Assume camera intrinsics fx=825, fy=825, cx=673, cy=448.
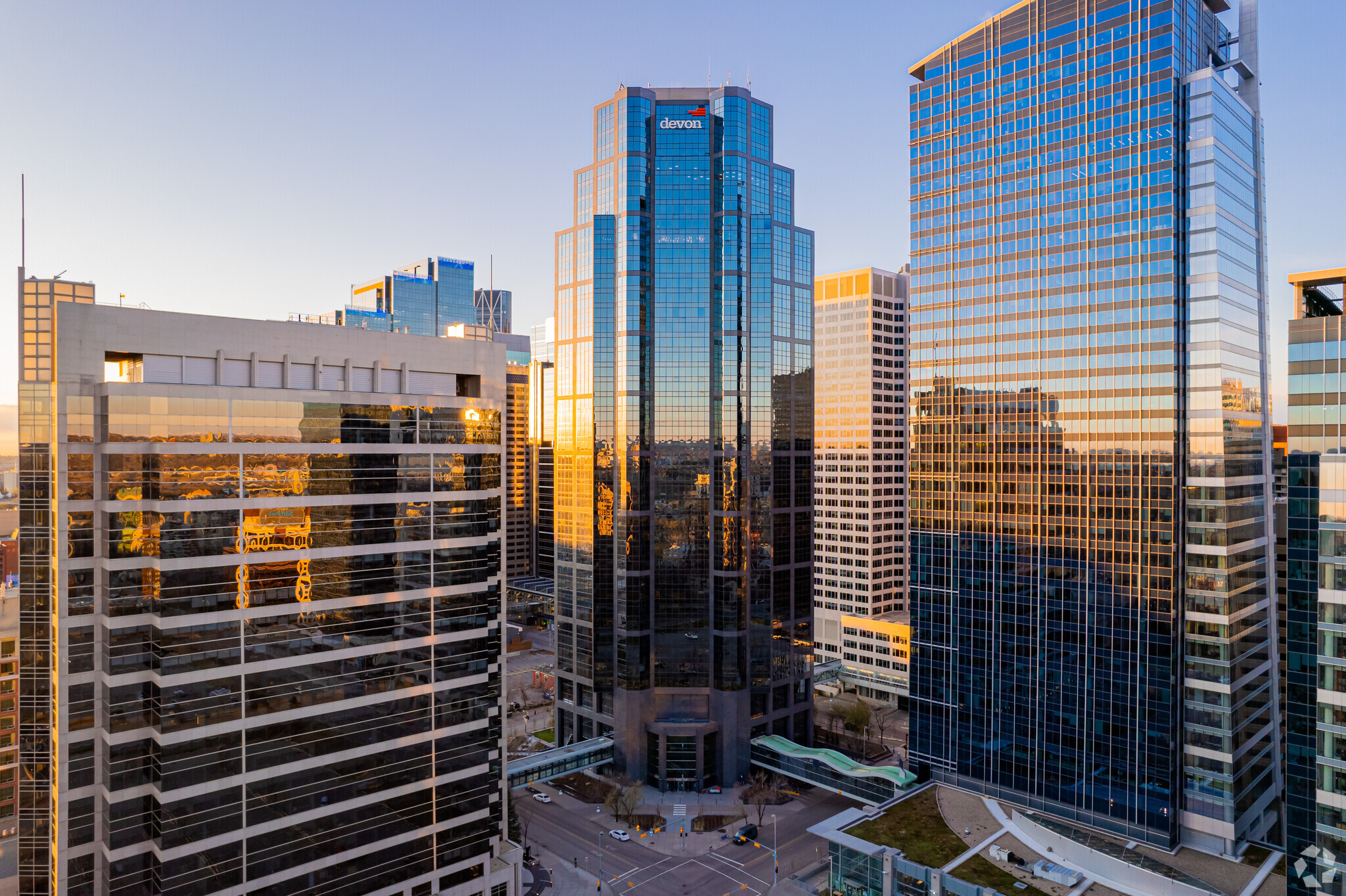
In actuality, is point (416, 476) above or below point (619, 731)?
above

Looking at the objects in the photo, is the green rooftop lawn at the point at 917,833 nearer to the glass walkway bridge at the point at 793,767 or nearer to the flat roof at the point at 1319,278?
the glass walkway bridge at the point at 793,767

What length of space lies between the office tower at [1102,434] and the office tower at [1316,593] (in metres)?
14.2

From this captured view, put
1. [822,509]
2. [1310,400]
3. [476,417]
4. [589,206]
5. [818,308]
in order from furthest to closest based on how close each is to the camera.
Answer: [818,308] < [822,509] < [589,206] < [476,417] < [1310,400]

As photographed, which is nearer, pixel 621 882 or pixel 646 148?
pixel 621 882

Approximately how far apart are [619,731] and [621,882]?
2723 cm

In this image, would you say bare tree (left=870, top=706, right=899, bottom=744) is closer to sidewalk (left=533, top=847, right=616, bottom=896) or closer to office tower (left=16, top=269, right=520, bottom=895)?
sidewalk (left=533, top=847, right=616, bottom=896)

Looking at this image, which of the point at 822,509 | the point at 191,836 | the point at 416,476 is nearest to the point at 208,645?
the point at 191,836

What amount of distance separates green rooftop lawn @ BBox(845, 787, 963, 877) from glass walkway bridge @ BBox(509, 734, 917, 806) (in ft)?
26.4

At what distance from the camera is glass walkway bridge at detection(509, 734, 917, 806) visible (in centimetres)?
10169

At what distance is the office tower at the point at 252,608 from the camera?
51906mm

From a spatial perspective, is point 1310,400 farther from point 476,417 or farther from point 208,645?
point 208,645

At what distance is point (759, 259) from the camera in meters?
123

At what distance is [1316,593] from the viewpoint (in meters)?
63.2

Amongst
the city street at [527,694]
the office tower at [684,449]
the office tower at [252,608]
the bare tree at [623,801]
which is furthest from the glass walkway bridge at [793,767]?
the office tower at [252,608]
